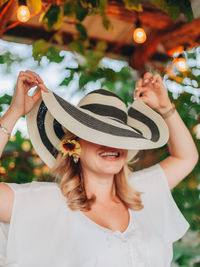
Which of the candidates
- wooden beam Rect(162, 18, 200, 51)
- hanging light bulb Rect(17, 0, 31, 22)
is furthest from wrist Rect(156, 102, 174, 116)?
wooden beam Rect(162, 18, 200, 51)

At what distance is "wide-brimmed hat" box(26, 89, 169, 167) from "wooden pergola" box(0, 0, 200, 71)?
1.23 m

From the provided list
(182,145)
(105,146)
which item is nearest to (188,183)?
(182,145)

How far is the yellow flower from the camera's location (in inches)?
Answer: 53.8

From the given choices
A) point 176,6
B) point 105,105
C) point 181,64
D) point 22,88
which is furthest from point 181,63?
point 22,88

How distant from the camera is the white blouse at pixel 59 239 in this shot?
1162mm

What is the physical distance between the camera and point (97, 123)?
1.29 m

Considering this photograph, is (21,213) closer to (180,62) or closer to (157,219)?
(157,219)

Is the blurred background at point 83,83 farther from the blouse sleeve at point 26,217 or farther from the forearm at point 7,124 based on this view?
the blouse sleeve at point 26,217

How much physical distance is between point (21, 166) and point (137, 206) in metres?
1.10

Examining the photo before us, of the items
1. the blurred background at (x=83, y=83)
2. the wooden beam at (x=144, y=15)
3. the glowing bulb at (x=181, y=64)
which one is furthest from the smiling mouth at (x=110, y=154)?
the wooden beam at (x=144, y=15)

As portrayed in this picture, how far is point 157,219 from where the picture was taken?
1.50 meters

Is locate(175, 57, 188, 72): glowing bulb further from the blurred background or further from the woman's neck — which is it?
the woman's neck

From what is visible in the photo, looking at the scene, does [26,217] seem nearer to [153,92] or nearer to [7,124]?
[7,124]

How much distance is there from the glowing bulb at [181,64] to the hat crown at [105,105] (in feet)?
2.83
